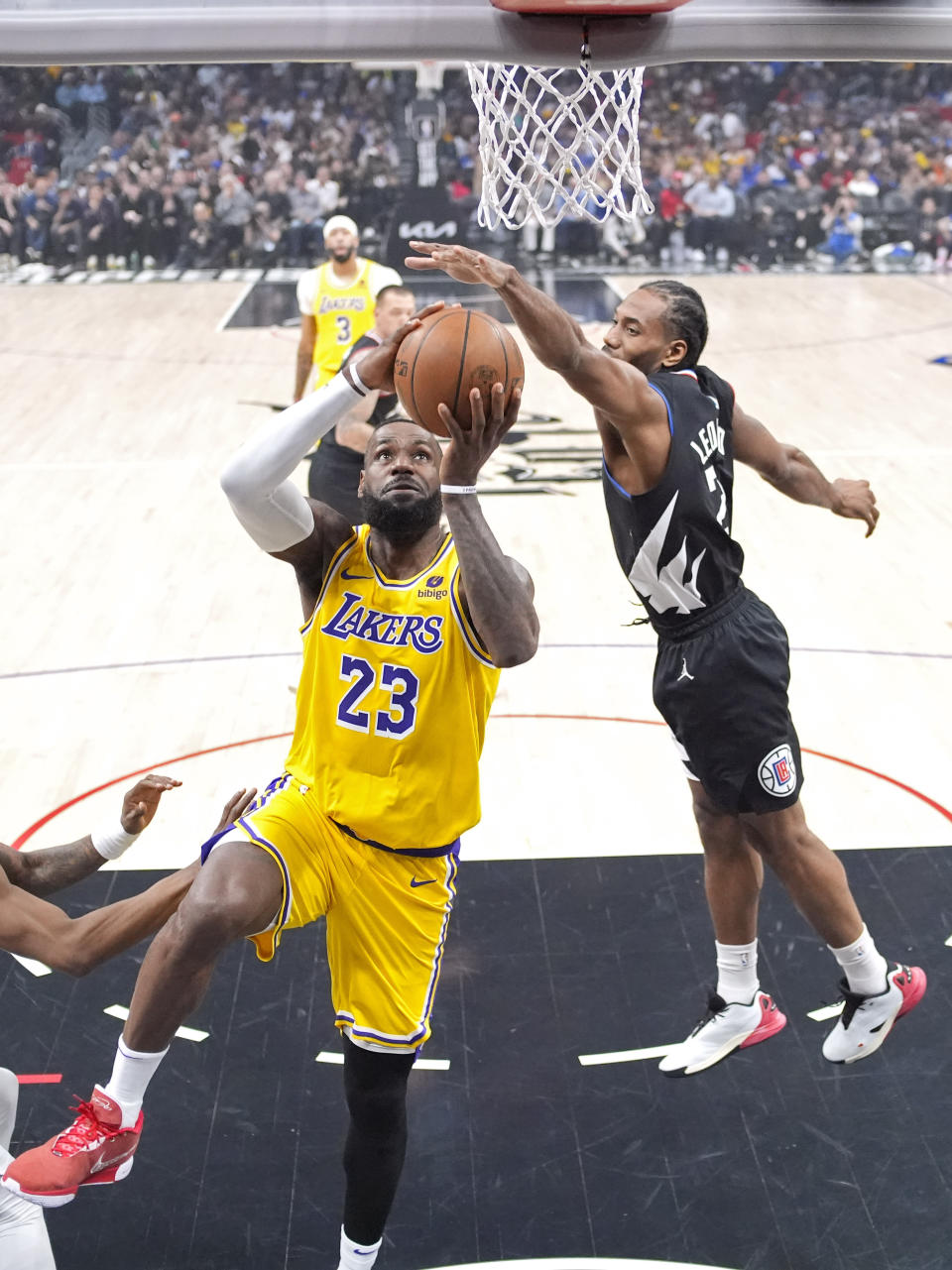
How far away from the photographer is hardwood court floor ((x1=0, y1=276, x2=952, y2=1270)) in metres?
4.04

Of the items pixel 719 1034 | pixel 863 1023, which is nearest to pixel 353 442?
pixel 719 1034

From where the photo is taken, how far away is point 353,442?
23.4ft

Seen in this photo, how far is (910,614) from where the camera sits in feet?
27.3

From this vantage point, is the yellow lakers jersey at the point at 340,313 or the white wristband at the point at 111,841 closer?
the white wristband at the point at 111,841

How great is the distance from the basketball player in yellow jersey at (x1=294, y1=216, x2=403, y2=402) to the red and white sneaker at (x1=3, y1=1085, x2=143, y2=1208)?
242 inches

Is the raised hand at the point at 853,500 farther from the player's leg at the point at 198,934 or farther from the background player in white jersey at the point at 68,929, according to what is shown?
the player's leg at the point at 198,934

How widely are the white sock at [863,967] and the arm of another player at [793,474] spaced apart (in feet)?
4.08

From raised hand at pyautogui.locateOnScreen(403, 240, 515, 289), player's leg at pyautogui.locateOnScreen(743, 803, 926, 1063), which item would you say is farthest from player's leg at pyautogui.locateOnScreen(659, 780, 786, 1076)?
raised hand at pyautogui.locateOnScreen(403, 240, 515, 289)

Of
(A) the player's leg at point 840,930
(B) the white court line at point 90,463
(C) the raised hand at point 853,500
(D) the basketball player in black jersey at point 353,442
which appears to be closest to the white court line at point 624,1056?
(A) the player's leg at point 840,930

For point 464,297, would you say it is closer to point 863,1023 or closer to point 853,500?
point 853,500

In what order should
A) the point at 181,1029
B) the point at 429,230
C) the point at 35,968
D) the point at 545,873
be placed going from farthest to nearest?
the point at 429,230 < the point at 545,873 < the point at 35,968 < the point at 181,1029

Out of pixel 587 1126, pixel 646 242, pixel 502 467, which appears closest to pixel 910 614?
pixel 502 467

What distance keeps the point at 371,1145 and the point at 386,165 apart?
779 inches

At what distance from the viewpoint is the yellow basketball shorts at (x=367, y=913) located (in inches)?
145
